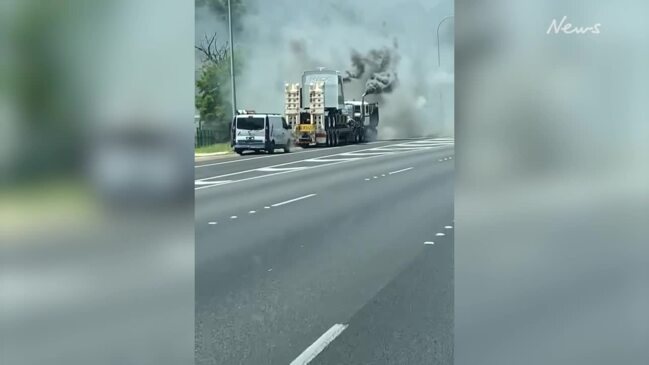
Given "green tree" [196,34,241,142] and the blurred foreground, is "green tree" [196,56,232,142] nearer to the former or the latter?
"green tree" [196,34,241,142]

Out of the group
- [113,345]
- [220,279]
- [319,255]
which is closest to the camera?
A: [113,345]

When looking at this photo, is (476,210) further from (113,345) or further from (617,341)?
(113,345)

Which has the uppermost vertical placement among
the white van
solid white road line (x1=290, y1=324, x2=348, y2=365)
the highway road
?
the white van

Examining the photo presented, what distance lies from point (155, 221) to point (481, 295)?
0.99m

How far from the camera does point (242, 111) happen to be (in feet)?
16.5

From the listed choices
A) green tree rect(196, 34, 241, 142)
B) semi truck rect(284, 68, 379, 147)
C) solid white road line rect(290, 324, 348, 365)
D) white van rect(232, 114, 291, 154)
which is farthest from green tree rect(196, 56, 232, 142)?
solid white road line rect(290, 324, 348, 365)

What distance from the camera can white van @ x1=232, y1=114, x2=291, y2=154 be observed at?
5.10m

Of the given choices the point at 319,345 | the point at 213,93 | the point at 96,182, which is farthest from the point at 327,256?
the point at 96,182

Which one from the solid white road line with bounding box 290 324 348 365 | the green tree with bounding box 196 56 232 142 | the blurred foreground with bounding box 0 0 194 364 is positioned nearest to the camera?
the blurred foreground with bounding box 0 0 194 364

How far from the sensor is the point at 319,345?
3.29 meters

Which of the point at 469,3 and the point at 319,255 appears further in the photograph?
the point at 319,255

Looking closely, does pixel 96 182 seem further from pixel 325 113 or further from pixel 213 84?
pixel 325 113

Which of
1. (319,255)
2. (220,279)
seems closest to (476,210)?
(220,279)

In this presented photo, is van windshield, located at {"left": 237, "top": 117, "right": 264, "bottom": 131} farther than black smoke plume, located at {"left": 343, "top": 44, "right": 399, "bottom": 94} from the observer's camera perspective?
No
